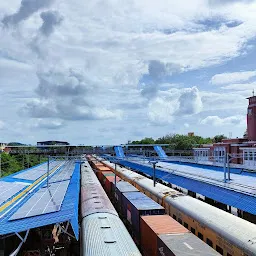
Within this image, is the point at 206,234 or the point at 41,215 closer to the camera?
the point at 206,234

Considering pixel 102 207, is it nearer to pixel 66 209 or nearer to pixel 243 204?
pixel 66 209

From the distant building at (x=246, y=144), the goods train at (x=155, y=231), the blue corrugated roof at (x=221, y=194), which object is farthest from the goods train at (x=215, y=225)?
the distant building at (x=246, y=144)

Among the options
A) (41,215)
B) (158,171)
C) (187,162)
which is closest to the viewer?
(41,215)

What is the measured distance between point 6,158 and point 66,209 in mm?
57222

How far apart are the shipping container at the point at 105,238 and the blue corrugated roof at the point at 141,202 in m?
2.41

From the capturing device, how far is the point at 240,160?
47344 millimetres

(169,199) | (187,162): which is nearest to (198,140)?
(187,162)

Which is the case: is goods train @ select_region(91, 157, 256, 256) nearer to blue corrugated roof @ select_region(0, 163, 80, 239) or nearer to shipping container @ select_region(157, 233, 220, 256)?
shipping container @ select_region(157, 233, 220, 256)

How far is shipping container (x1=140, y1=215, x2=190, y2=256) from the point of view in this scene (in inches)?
513

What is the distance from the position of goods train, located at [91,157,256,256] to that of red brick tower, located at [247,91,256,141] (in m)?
28.0

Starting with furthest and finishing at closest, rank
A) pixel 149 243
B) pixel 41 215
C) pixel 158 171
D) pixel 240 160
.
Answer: pixel 240 160 < pixel 158 171 < pixel 41 215 < pixel 149 243

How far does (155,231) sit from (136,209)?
13.4 feet

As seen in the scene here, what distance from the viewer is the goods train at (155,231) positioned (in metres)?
10.7

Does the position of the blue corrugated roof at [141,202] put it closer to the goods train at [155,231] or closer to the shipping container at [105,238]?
the goods train at [155,231]
